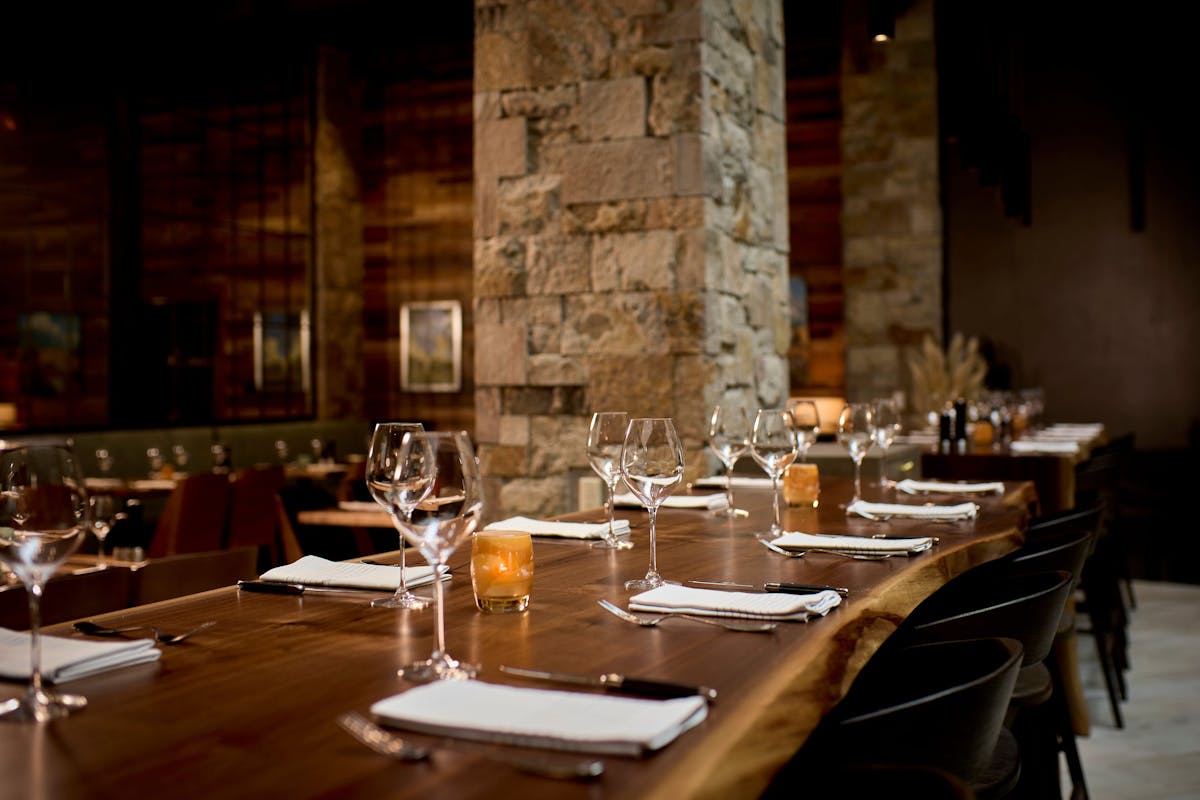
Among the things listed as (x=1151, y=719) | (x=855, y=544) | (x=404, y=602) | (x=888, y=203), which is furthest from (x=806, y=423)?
(x=888, y=203)

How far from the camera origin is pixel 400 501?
1.25 m

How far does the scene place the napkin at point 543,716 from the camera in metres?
0.90

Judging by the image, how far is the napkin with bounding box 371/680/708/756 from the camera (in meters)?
0.90

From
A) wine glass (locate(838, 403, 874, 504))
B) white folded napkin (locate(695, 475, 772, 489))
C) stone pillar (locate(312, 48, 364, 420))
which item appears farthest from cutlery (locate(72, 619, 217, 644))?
stone pillar (locate(312, 48, 364, 420))

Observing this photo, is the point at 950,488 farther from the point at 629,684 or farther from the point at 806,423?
the point at 629,684

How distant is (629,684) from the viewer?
106 centimetres

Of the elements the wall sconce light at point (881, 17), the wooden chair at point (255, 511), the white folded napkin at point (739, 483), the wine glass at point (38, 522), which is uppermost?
the wall sconce light at point (881, 17)

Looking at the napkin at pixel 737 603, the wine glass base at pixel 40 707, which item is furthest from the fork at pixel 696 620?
the wine glass base at pixel 40 707

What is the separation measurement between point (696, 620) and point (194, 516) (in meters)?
5.49

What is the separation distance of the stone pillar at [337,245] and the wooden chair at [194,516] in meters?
4.70

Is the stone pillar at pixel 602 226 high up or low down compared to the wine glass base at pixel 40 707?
up

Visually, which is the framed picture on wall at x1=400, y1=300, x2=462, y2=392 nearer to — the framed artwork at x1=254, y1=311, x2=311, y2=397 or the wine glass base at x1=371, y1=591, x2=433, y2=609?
the framed artwork at x1=254, y1=311, x2=311, y2=397

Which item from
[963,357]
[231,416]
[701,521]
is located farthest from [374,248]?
[701,521]

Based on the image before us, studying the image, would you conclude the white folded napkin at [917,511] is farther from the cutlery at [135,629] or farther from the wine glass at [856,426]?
the cutlery at [135,629]
